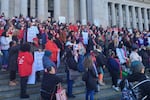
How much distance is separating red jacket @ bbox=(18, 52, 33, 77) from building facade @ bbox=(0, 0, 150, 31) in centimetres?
1936

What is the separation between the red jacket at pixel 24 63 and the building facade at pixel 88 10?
19358mm

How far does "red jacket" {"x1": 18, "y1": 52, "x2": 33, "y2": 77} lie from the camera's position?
9.77 metres

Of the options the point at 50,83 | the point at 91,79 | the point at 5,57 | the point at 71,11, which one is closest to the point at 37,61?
the point at 5,57

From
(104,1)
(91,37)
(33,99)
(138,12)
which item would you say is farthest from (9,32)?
(138,12)

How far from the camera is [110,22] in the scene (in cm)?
5709

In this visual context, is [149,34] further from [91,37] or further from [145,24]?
[145,24]

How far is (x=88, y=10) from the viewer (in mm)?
46906

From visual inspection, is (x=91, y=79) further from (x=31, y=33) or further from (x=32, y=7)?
(x=32, y=7)

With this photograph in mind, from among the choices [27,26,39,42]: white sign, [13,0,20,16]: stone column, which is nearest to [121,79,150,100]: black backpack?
[27,26,39,42]: white sign

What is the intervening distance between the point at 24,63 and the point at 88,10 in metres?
38.0

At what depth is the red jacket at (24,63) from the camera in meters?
9.77

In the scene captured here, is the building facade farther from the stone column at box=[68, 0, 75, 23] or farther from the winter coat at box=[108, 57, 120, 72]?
the winter coat at box=[108, 57, 120, 72]

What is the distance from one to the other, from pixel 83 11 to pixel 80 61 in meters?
33.6

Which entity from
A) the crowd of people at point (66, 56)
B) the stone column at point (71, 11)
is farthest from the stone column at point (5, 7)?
the crowd of people at point (66, 56)
